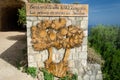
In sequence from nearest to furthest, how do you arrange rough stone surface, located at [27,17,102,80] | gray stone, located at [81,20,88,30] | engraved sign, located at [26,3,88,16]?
engraved sign, located at [26,3,88,16], rough stone surface, located at [27,17,102,80], gray stone, located at [81,20,88,30]

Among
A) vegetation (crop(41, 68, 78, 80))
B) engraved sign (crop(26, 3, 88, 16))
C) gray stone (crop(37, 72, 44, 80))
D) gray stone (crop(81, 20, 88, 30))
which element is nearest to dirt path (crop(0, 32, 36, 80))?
gray stone (crop(37, 72, 44, 80))

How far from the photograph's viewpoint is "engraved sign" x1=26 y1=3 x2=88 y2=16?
8852mm

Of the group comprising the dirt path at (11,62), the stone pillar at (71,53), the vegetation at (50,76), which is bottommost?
the vegetation at (50,76)

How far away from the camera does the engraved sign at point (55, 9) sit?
8.85 meters

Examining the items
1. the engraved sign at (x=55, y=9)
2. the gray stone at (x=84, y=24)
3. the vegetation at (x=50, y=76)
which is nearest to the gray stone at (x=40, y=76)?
the vegetation at (x=50, y=76)

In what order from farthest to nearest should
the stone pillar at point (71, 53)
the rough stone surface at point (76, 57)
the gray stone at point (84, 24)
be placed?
the gray stone at point (84, 24), the rough stone surface at point (76, 57), the stone pillar at point (71, 53)

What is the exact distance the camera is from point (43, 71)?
29.9 ft

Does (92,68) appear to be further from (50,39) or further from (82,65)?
(50,39)

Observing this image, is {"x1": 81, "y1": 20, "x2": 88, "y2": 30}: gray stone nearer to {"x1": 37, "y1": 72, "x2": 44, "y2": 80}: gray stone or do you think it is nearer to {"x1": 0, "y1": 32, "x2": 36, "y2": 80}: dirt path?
{"x1": 37, "y1": 72, "x2": 44, "y2": 80}: gray stone

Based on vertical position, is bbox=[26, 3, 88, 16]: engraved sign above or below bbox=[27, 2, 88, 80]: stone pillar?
above

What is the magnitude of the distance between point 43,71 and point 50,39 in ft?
3.70

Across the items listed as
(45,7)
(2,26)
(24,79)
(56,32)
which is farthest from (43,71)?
(2,26)

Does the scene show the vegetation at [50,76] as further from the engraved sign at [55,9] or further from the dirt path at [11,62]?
the engraved sign at [55,9]

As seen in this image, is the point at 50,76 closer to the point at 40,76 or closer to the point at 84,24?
the point at 40,76
